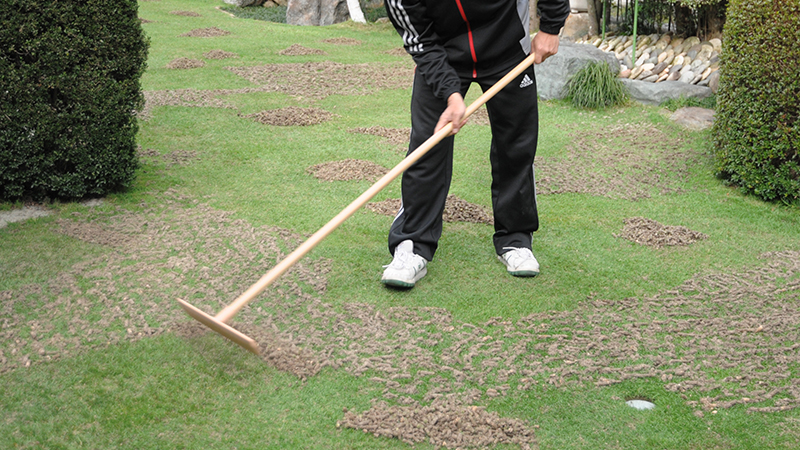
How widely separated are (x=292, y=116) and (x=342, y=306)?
3.52 metres

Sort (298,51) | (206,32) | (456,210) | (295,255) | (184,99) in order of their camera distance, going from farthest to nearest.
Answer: (206,32)
(298,51)
(184,99)
(456,210)
(295,255)

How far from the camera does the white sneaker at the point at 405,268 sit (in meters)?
3.29

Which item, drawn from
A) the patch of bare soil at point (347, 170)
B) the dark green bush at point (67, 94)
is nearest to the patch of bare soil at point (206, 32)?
the patch of bare soil at point (347, 170)

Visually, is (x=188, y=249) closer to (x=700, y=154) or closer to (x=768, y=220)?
(x=768, y=220)

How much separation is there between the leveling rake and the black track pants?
0.17m

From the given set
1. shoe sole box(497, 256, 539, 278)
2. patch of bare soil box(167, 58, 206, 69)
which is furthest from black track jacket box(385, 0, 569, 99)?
patch of bare soil box(167, 58, 206, 69)

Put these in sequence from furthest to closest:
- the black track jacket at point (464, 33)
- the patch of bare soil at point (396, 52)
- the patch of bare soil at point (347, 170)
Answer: the patch of bare soil at point (396, 52), the patch of bare soil at point (347, 170), the black track jacket at point (464, 33)

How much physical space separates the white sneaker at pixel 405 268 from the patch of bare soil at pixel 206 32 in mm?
8172

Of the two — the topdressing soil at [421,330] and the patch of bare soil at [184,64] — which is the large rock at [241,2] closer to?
the patch of bare soil at [184,64]

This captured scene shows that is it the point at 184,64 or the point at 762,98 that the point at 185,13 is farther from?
the point at 762,98

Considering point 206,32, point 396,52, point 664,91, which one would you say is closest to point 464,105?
point 664,91

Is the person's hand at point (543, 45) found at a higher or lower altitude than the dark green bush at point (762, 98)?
higher

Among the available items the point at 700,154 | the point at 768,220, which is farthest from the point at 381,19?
the point at 768,220

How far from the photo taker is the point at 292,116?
20.7ft
